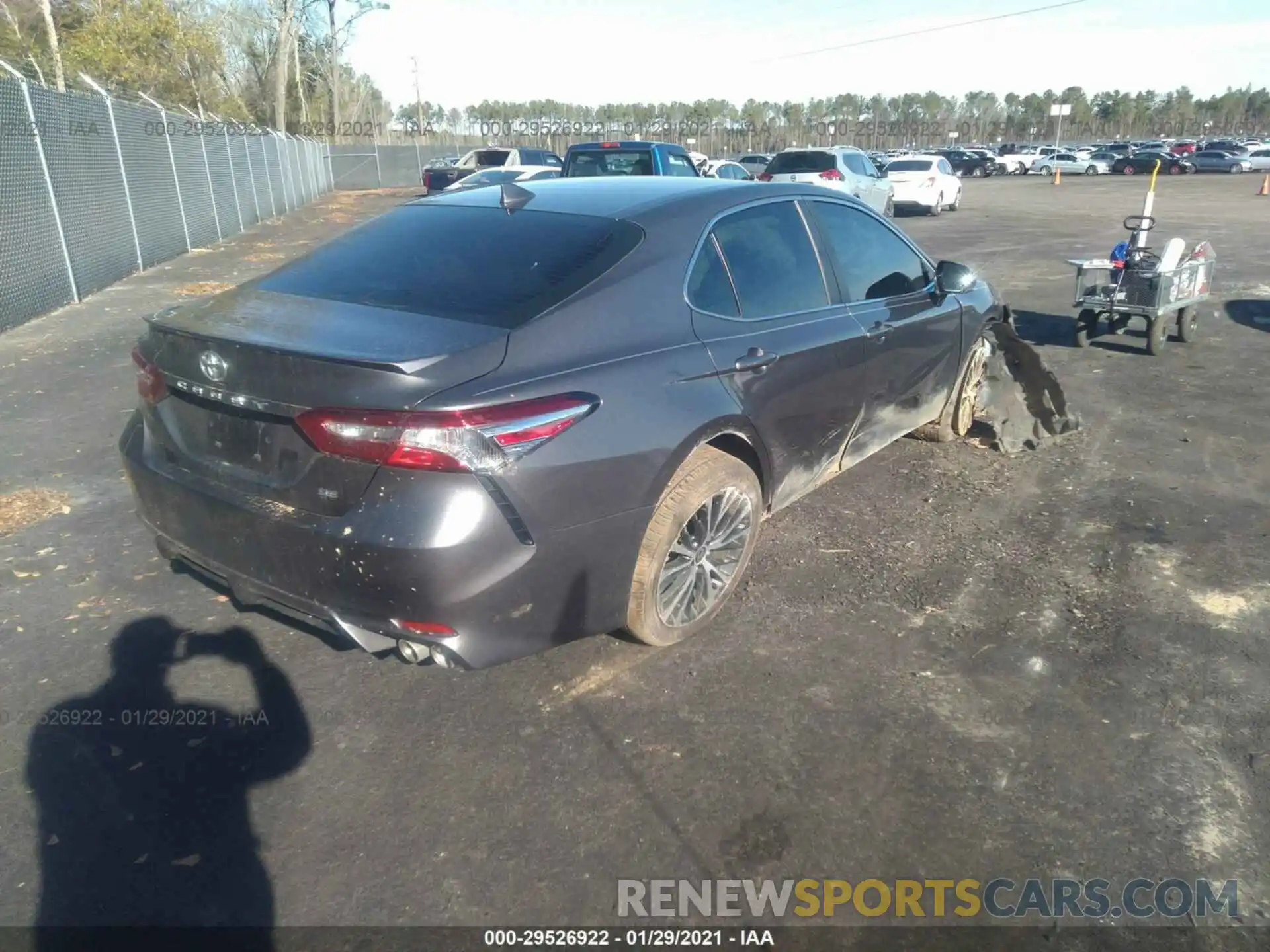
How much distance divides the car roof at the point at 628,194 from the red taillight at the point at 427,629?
1.72 metres

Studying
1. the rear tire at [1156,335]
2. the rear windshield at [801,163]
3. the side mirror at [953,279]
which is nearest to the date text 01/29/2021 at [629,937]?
the side mirror at [953,279]

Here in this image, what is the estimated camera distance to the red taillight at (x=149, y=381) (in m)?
3.12

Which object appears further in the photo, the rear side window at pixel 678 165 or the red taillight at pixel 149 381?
the rear side window at pixel 678 165

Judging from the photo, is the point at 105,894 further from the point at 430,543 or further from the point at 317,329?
the point at 317,329

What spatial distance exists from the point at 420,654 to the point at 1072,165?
53.1 metres

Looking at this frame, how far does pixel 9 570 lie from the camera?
4.06 metres

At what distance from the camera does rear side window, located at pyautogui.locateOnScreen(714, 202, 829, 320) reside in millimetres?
3598

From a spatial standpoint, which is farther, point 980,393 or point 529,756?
point 980,393

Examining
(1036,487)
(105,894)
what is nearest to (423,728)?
(105,894)

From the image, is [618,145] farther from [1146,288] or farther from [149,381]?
[149,381]

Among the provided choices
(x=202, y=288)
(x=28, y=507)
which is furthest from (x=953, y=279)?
(x=202, y=288)

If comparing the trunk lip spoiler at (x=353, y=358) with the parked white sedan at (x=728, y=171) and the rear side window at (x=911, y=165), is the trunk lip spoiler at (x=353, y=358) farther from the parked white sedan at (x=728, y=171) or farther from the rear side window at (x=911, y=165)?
the rear side window at (x=911, y=165)

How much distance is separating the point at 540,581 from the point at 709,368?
104 cm

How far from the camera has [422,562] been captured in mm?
2510
